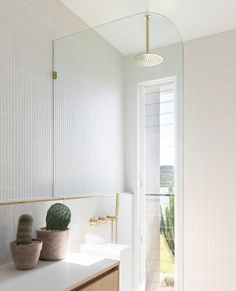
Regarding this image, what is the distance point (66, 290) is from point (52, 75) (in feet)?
4.36

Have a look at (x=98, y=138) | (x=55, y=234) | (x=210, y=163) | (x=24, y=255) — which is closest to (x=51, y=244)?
(x=55, y=234)

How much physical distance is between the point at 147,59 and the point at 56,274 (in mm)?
1246

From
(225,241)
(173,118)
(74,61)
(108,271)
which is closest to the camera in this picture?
(108,271)

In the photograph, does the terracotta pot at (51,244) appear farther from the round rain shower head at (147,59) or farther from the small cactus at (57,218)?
the round rain shower head at (147,59)

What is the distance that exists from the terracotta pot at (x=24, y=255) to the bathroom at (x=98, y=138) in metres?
0.01

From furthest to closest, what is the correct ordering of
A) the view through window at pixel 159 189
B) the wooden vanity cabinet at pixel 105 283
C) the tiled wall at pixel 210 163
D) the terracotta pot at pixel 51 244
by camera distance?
the tiled wall at pixel 210 163
the view through window at pixel 159 189
the terracotta pot at pixel 51 244
the wooden vanity cabinet at pixel 105 283

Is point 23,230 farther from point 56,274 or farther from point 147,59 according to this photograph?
point 147,59

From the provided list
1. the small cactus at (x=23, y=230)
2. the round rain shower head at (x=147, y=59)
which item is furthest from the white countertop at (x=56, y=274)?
the round rain shower head at (x=147, y=59)

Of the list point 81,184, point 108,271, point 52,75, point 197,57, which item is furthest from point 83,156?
point 197,57

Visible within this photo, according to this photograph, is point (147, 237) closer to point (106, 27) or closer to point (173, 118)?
point (173, 118)

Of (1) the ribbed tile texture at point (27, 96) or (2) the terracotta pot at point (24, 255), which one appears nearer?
(2) the terracotta pot at point (24, 255)

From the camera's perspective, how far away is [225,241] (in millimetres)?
2494

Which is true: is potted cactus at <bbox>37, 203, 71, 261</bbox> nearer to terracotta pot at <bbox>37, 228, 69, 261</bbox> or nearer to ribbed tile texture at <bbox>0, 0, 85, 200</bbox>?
terracotta pot at <bbox>37, 228, 69, 261</bbox>

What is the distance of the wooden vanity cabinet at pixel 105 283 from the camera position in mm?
1425
